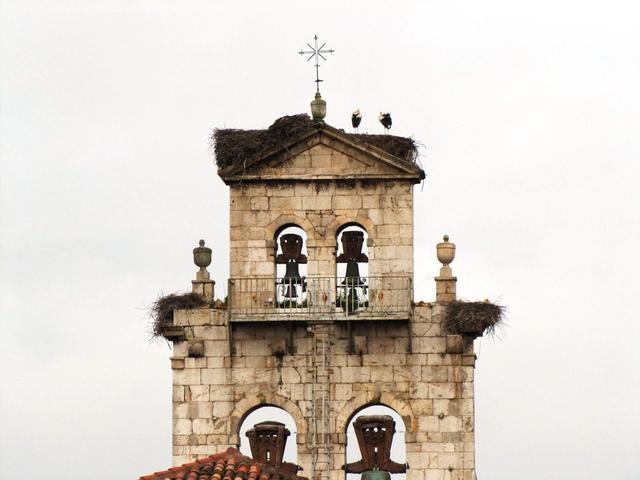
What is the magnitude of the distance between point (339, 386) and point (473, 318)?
2631 millimetres

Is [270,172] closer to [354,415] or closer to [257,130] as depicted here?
[257,130]

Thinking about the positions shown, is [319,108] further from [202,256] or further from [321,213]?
[202,256]

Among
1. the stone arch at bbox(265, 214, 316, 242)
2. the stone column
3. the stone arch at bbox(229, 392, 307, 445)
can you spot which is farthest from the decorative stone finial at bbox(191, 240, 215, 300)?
the stone column

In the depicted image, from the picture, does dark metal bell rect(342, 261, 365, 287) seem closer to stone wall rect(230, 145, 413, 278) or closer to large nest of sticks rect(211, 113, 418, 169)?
stone wall rect(230, 145, 413, 278)

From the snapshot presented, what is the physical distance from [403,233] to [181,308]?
4.13 m

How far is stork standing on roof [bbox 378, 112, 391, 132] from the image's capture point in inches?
2031

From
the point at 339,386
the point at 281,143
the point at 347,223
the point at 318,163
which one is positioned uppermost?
the point at 281,143

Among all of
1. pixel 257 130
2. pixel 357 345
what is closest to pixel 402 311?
pixel 357 345

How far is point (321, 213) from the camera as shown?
50938 mm

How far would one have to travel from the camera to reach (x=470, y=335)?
5038 cm

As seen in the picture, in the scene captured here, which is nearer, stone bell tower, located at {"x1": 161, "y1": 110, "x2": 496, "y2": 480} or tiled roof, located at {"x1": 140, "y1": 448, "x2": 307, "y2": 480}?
tiled roof, located at {"x1": 140, "y1": 448, "x2": 307, "y2": 480}

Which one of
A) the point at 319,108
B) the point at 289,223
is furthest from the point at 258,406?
the point at 319,108

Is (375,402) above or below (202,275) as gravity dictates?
below

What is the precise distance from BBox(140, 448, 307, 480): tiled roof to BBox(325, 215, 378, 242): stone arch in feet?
21.7
